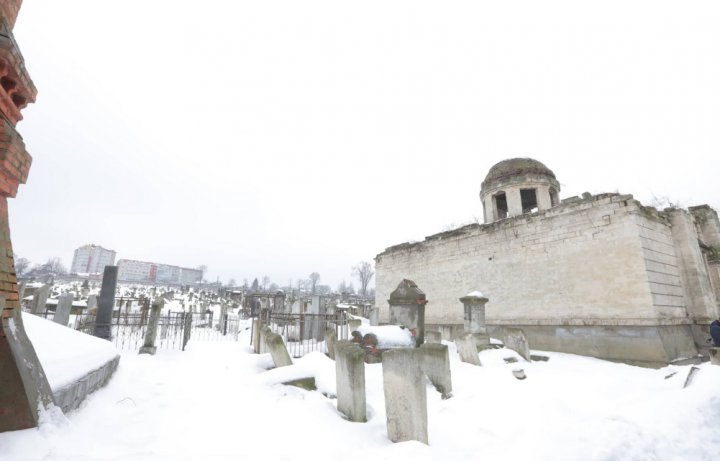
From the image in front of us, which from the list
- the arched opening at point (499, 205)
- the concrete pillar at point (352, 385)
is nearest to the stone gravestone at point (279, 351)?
the concrete pillar at point (352, 385)

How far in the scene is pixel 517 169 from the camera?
1627 centimetres

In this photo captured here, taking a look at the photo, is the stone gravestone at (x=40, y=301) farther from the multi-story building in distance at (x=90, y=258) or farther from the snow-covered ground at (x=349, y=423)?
the multi-story building in distance at (x=90, y=258)

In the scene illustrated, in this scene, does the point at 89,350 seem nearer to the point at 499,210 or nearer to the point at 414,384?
the point at 414,384

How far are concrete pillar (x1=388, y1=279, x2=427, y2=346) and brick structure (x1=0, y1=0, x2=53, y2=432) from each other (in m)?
7.31

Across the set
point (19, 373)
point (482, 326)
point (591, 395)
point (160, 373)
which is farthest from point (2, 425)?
point (482, 326)

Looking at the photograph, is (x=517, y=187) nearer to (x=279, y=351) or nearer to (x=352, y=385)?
(x=279, y=351)

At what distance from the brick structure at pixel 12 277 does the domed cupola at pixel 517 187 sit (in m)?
16.3

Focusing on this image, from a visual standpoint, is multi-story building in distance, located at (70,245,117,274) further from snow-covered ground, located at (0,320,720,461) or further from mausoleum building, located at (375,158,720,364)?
snow-covered ground, located at (0,320,720,461)

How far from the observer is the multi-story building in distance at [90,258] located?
136 meters

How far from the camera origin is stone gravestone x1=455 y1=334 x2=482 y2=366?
28.6 ft

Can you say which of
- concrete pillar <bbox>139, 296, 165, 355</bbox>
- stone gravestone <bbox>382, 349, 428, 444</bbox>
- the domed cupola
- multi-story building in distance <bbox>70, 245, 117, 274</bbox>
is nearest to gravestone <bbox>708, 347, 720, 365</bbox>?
stone gravestone <bbox>382, 349, 428, 444</bbox>

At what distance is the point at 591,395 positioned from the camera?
20.5 feet

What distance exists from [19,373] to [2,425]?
0.39m

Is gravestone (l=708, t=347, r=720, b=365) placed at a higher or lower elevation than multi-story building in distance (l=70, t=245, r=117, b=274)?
lower
